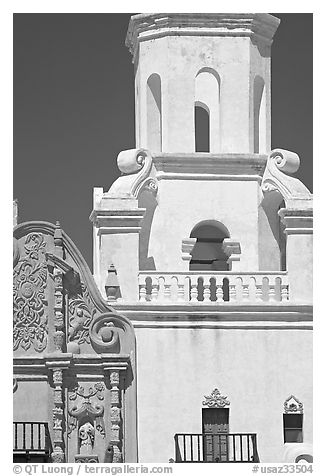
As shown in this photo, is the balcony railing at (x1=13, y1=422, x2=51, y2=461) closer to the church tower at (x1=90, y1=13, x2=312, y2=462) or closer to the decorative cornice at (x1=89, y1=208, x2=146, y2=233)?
the church tower at (x1=90, y1=13, x2=312, y2=462)

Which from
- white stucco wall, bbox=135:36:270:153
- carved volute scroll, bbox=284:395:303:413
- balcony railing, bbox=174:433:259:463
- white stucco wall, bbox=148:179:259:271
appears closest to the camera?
balcony railing, bbox=174:433:259:463

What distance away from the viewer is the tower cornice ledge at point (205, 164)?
3152 centimetres

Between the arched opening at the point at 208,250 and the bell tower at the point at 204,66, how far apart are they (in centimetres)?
124

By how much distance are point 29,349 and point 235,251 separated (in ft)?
11.8

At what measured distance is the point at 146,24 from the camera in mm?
Result: 31844

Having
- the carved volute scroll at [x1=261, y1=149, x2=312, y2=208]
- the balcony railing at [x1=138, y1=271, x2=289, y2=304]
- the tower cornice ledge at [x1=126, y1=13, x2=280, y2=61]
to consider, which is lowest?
the balcony railing at [x1=138, y1=271, x2=289, y2=304]

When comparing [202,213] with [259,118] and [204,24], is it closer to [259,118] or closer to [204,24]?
[259,118]

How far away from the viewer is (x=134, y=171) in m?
31.3

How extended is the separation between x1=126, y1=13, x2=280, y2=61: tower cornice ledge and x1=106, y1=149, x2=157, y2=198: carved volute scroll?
188cm

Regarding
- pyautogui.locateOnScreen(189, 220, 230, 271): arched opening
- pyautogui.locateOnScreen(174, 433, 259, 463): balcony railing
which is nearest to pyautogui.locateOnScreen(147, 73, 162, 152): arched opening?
pyautogui.locateOnScreen(189, 220, 230, 271): arched opening

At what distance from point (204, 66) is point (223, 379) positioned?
15.8 ft

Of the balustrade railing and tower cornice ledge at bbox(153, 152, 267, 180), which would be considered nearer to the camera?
the balustrade railing

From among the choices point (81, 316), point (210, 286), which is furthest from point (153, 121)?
point (81, 316)

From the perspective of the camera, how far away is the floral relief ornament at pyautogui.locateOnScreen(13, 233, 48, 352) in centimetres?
3008
